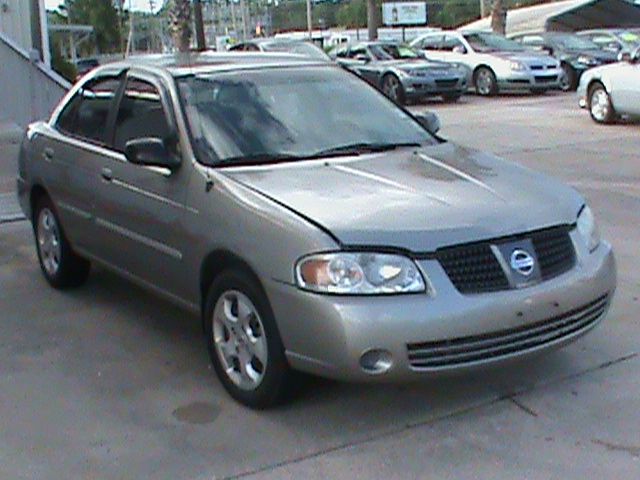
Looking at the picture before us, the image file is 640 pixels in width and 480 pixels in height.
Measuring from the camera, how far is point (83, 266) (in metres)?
5.75

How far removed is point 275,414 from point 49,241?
273 centimetres

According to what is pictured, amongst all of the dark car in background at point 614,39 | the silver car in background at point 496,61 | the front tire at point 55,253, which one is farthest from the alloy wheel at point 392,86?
the front tire at point 55,253

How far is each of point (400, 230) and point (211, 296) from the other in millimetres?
1066

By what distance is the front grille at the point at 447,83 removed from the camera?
1939 centimetres

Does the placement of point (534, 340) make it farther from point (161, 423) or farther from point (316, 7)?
point (316, 7)

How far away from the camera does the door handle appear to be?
485 cm

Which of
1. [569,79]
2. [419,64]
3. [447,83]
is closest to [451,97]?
[447,83]

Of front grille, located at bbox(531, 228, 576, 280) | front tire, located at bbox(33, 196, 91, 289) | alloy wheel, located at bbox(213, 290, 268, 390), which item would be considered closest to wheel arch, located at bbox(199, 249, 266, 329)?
alloy wheel, located at bbox(213, 290, 268, 390)

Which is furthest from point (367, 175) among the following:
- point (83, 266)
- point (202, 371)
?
point (83, 266)

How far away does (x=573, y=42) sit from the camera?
22.6 metres

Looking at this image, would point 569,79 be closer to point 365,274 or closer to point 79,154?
point 79,154

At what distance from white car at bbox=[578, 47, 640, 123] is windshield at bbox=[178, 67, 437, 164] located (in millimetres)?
9545

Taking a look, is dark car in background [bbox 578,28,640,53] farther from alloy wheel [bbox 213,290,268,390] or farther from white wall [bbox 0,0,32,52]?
alloy wheel [bbox 213,290,268,390]

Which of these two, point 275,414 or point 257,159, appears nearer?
point 275,414
